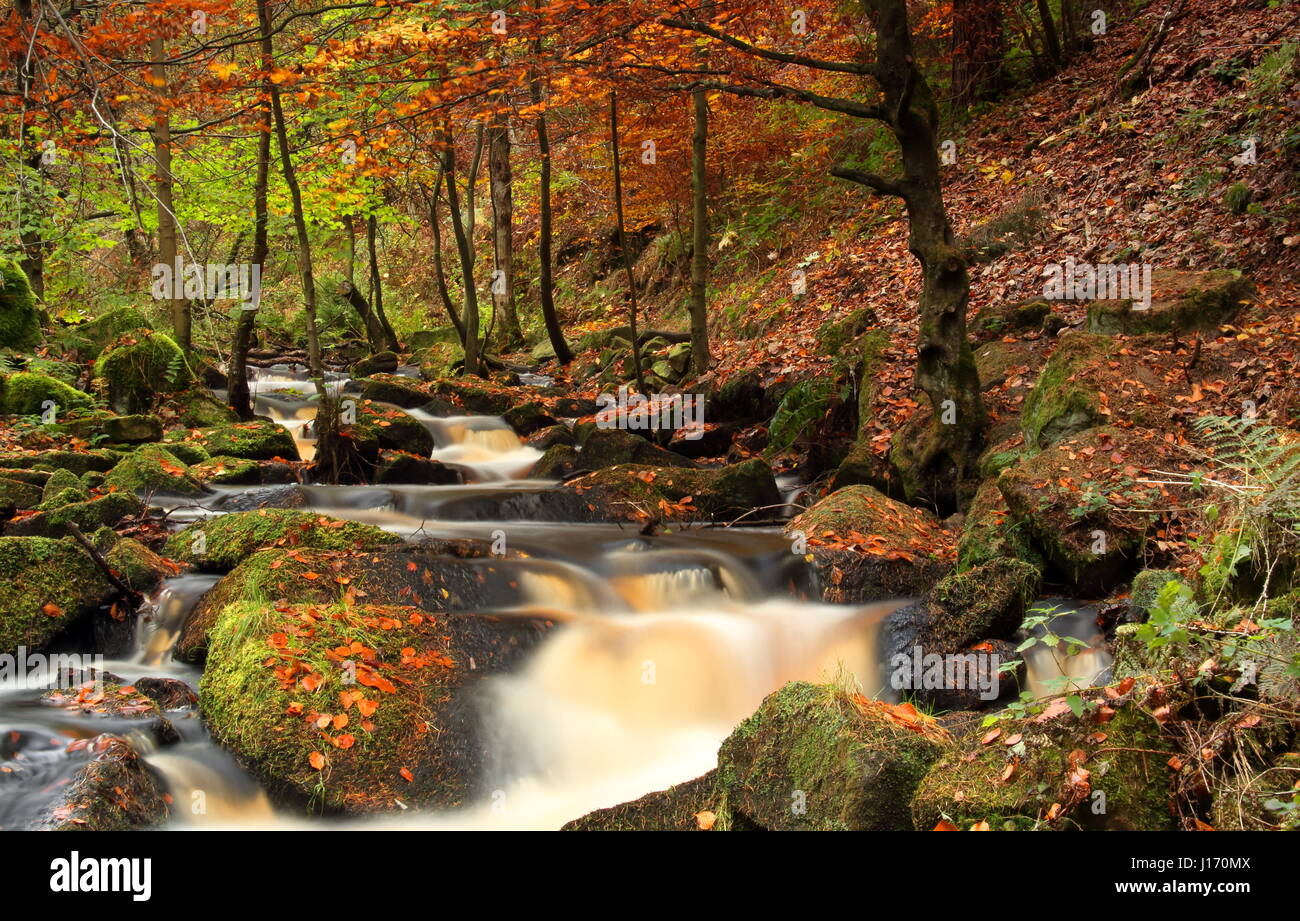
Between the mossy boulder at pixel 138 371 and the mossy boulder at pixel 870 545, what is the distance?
10.2 meters

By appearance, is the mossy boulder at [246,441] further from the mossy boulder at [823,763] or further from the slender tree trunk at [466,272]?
→ the mossy boulder at [823,763]

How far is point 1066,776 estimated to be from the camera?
3254mm

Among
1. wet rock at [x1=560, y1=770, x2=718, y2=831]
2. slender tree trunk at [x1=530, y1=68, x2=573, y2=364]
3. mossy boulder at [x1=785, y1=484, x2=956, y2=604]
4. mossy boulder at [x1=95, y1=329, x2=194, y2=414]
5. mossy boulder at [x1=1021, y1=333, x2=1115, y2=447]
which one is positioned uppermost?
slender tree trunk at [x1=530, y1=68, x2=573, y2=364]

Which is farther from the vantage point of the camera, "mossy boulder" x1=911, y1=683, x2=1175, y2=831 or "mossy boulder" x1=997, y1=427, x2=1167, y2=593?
"mossy boulder" x1=997, y1=427, x2=1167, y2=593

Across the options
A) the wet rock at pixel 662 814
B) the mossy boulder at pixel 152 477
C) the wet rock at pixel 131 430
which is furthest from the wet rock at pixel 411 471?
the wet rock at pixel 662 814

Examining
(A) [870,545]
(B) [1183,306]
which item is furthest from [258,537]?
(B) [1183,306]

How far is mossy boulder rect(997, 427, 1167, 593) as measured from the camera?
645 cm

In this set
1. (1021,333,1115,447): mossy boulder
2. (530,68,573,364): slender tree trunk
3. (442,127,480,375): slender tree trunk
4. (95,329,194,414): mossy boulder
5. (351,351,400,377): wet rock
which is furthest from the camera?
(351,351,400,377): wet rock

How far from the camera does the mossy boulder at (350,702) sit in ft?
16.1

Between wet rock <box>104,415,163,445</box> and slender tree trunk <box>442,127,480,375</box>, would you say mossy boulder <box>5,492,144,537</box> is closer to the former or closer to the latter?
wet rock <box>104,415,163,445</box>

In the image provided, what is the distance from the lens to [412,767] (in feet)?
16.5

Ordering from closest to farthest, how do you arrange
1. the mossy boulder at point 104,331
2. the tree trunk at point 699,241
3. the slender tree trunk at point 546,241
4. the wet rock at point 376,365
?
the tree trunk at point 699,241
the mossy boulder at point 104,331
the slender tree trunk at point 546,241
the wet rock at point 376,365

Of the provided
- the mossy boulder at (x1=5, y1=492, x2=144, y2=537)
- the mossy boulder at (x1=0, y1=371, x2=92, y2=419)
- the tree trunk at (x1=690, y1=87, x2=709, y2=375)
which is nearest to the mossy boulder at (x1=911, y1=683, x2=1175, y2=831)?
the mossy boulder at (x1=5, y1=492, x2=144, y2=537)

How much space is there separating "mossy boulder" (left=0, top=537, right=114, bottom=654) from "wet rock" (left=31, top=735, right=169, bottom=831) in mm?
1859
